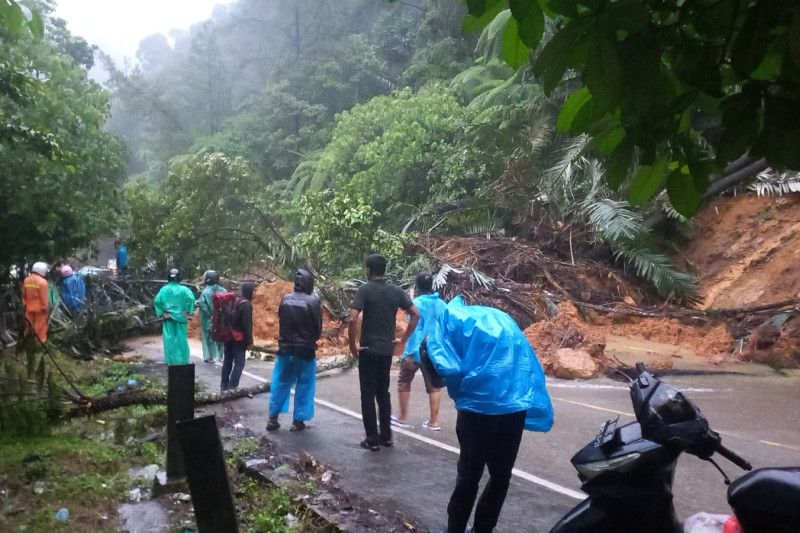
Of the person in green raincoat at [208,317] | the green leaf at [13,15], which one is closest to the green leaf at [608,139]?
the green leaf at [13,15]

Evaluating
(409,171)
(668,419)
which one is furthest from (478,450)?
(409,171)

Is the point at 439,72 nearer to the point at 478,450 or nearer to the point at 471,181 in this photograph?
the point at 471,181

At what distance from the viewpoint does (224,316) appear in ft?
29.5

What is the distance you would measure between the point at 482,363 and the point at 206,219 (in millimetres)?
14607

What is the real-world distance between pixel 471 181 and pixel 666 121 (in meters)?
16.9

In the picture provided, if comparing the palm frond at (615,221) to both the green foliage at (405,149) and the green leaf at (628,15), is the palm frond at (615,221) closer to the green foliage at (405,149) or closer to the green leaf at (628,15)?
the green foliage at (405,149)

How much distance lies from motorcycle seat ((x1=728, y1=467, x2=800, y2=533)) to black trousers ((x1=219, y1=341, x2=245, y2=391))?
734 centimetres

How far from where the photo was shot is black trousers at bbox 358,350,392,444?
611 cm

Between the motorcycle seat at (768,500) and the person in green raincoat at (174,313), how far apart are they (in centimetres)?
852

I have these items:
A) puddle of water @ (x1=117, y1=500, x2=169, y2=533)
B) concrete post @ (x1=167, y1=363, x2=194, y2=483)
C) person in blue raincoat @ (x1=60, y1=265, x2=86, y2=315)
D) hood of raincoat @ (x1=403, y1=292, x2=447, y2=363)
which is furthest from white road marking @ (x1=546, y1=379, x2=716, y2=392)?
person in blue raincoat @ (x1=60, y1=265, x2=86, y2=315)

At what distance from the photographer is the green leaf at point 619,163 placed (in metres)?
1.97

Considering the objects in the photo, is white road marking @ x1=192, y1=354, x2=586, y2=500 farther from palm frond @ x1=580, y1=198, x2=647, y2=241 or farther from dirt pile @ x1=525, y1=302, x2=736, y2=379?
palm frond @ x1=580, y1=198, x2=647, y2=241

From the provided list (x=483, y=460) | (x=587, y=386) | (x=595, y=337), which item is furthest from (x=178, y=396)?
(x=595, y=337)

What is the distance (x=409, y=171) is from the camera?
20.1m
